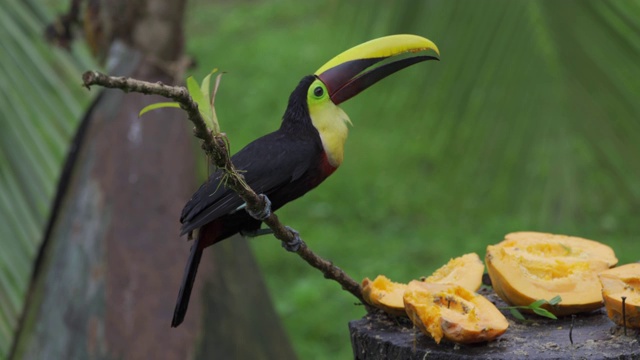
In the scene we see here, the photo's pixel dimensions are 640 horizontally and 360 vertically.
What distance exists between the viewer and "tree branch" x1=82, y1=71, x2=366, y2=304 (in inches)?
44.0

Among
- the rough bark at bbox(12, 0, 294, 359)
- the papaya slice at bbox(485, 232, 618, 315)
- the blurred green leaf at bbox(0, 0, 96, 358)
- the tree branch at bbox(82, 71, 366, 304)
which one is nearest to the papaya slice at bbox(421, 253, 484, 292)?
the papaya slice at bbox(485, 232, 618, 315)

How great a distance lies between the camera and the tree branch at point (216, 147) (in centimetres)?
112

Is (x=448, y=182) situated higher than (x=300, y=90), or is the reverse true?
(x=300, y=90)

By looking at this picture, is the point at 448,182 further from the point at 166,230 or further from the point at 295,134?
the point at 295,134

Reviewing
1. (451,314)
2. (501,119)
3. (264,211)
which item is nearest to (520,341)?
(451,314)

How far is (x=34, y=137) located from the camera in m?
3.21

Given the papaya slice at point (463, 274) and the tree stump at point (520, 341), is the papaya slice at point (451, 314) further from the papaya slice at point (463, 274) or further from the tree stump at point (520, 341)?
the papaya slice at point (463, 274)

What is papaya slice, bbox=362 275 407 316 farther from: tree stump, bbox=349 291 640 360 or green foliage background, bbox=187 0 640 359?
green foliage background, bbox=187 0 640 359

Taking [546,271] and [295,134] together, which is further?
[546,271]

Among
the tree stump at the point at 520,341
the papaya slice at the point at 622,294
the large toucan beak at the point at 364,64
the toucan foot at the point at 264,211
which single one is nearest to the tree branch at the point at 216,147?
the toucan foot at the point at 264,211

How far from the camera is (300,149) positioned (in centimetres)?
171

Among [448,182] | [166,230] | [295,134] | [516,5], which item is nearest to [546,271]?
[295,134]

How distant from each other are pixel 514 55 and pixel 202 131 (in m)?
2.15

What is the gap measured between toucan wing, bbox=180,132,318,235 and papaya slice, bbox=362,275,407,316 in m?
0.31
